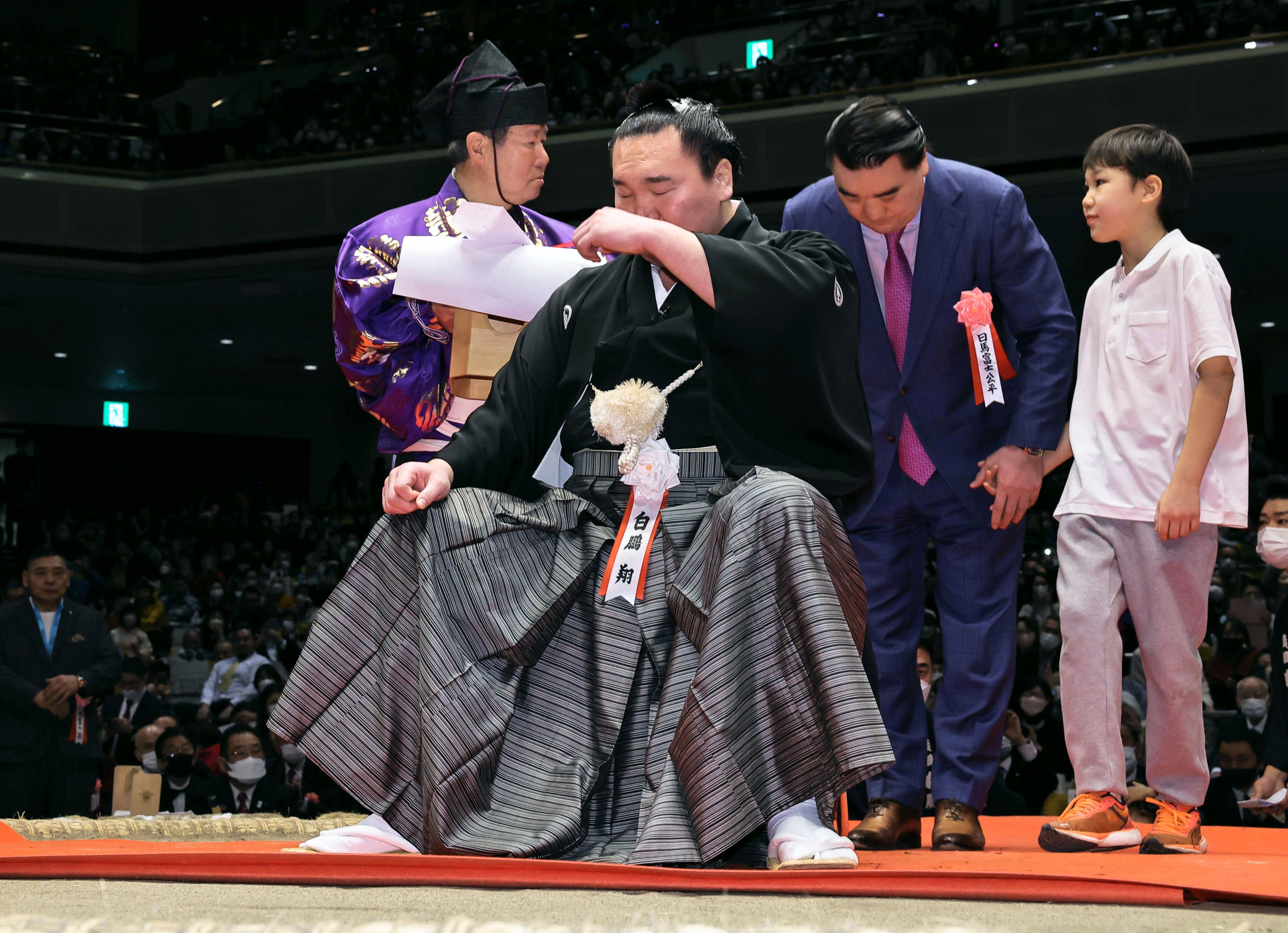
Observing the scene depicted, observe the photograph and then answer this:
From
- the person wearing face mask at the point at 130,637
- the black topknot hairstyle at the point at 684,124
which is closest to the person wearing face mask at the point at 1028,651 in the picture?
the black topknot hairstyle at the point at 684,124

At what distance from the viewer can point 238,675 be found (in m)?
6.48

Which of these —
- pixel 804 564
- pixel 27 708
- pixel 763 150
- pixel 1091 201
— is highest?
pixel 763 150

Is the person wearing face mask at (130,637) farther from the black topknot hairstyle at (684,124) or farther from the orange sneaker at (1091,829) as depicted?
the orange sneaker at (1091,829)

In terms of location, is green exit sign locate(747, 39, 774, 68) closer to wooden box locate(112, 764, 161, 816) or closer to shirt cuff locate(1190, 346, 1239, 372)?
wooden box locate(112, 764, 161, 816)

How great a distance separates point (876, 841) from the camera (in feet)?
6.46

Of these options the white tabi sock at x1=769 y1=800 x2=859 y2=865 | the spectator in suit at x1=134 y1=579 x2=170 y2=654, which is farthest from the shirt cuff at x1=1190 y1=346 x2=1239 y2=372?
the spectator in suit at x1=134 y1=579 x2=170 y2=654

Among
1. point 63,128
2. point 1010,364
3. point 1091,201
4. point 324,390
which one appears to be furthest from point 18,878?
point 324,390

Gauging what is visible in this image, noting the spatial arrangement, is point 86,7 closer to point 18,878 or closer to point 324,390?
point 324,390

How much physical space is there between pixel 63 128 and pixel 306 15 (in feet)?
11.2

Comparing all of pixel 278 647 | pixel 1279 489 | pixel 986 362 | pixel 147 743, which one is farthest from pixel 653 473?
pixel 278 647

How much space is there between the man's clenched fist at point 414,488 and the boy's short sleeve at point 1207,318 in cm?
113

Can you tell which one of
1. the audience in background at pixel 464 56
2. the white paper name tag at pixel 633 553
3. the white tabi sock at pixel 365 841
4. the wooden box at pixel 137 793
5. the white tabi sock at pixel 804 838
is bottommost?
the wooden box at pixel 137 793

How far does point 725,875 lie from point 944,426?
101 centimetres

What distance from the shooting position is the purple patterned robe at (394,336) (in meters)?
2.40
